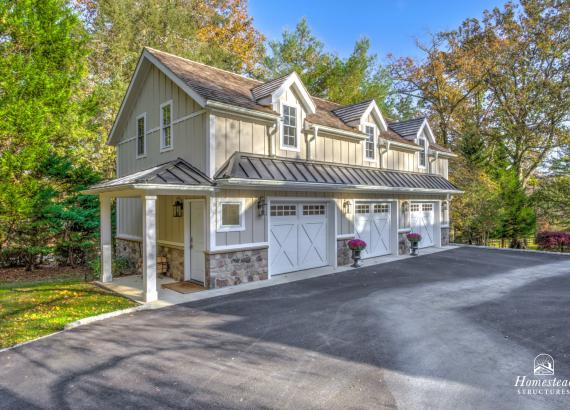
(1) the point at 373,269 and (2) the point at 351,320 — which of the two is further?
(1) the point at 373,269

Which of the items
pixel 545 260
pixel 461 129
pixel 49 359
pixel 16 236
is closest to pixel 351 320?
pixel 49 359

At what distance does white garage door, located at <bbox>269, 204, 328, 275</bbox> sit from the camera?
402 inches

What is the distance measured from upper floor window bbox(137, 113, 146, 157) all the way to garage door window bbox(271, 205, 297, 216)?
5074 millimetres

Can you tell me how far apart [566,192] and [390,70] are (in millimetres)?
13853

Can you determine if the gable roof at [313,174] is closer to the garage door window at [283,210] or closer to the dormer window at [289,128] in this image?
the dormer window at [289,128]

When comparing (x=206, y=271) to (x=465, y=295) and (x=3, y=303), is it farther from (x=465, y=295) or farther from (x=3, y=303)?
(x=465, y=295)

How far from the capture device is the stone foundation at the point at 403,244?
14.3 metres

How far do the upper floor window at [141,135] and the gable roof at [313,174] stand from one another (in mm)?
4344

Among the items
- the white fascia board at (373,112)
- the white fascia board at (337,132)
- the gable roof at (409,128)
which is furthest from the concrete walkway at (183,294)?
the gable roof at (409,128)

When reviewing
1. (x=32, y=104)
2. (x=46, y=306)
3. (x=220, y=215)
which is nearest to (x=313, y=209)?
(x=220, y=215)

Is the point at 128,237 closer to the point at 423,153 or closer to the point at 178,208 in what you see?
the point at 178,208

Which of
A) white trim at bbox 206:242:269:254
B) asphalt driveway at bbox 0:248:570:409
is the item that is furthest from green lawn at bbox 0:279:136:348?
white trim at bbox 206:242:269:254

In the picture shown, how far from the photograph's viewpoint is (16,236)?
40.6 feet

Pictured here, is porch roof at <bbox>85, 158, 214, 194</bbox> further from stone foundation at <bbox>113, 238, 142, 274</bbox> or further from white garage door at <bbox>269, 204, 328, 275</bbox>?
stone foundation at <bbox>113, 238, 142, 274</bbox>
